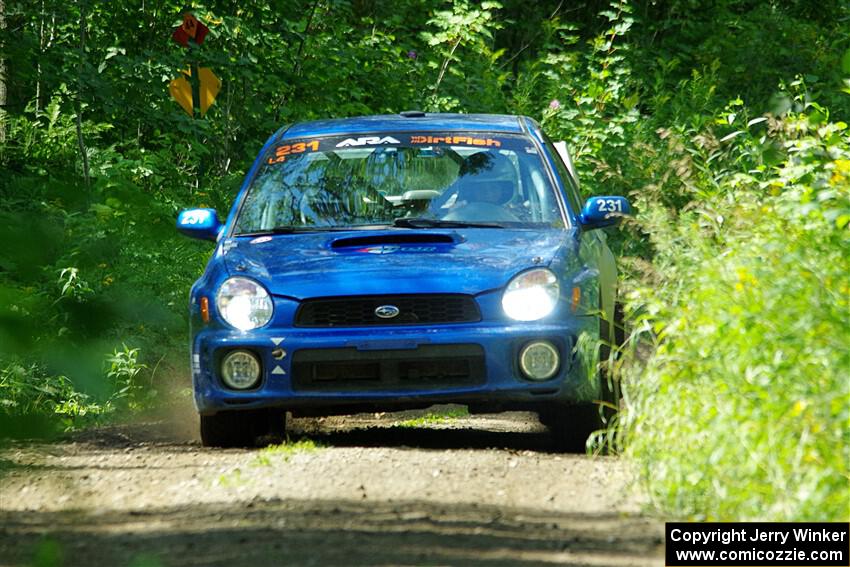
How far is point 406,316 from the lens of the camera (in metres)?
6.26

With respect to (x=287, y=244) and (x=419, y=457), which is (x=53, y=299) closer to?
(x=419, y=457)

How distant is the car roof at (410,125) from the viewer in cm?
763

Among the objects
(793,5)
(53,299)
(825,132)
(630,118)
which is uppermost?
(793,5)

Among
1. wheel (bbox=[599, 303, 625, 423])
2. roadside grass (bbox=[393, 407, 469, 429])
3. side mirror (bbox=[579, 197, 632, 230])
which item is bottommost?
roadside grass (bbox=[393, 407, 469, 429])

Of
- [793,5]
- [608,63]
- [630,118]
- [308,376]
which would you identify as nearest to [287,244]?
[308,376]

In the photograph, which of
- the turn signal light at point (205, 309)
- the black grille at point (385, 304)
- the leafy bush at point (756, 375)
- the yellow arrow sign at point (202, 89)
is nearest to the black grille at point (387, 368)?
the black grille at point (385, 304)

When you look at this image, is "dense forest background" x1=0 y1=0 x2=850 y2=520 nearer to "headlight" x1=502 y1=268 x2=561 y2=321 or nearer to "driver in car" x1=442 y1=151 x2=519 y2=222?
"headlight" x1=502 y1=268 x2=561 y2=321

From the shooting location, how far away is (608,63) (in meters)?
17.1

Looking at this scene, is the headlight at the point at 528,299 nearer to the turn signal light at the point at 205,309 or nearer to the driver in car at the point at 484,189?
the driver in car at the point at 484,189

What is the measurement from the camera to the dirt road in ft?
13.6

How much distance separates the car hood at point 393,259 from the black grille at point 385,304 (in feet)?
0.16

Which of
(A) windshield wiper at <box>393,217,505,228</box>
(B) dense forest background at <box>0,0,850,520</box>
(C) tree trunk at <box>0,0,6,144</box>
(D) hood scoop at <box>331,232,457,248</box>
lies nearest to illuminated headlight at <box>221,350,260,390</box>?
(B) dense forest background at <box>0,0,850,520</box>

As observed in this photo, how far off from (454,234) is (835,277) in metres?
2.18

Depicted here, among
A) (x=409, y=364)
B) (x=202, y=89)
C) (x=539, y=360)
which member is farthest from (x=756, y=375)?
(x=202, y=89)
